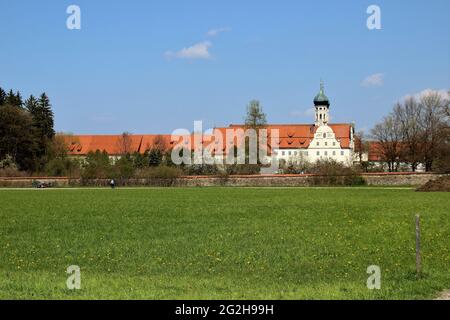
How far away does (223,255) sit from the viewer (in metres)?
16.2

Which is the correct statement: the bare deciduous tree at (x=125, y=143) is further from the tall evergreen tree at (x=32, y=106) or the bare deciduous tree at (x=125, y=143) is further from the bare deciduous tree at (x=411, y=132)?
the bare deciduous tree at (x=411, y=132)

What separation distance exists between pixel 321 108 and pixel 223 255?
139105 mm

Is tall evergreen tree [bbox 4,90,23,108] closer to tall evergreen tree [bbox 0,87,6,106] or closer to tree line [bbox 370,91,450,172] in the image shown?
tall evergreen tree [bbox 0,87,6,106]

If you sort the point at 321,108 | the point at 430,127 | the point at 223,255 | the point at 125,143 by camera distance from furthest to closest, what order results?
the point at 321,108
the point at 125,143
the point at 430,127
the point at 223,255

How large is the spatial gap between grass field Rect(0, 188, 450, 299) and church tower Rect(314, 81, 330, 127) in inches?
4926

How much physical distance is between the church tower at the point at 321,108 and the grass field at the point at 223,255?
125130 mm

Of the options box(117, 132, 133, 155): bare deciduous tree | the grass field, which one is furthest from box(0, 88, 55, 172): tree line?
the grass field

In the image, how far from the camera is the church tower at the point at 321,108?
151750 millimetres

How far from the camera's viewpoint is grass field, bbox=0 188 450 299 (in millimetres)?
11320

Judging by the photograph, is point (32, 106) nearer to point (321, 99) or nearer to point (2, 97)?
point (2, 97)

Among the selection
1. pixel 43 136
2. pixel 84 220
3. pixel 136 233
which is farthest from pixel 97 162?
pixel 136 233

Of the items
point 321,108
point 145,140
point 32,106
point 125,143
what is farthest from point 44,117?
point 321,108
